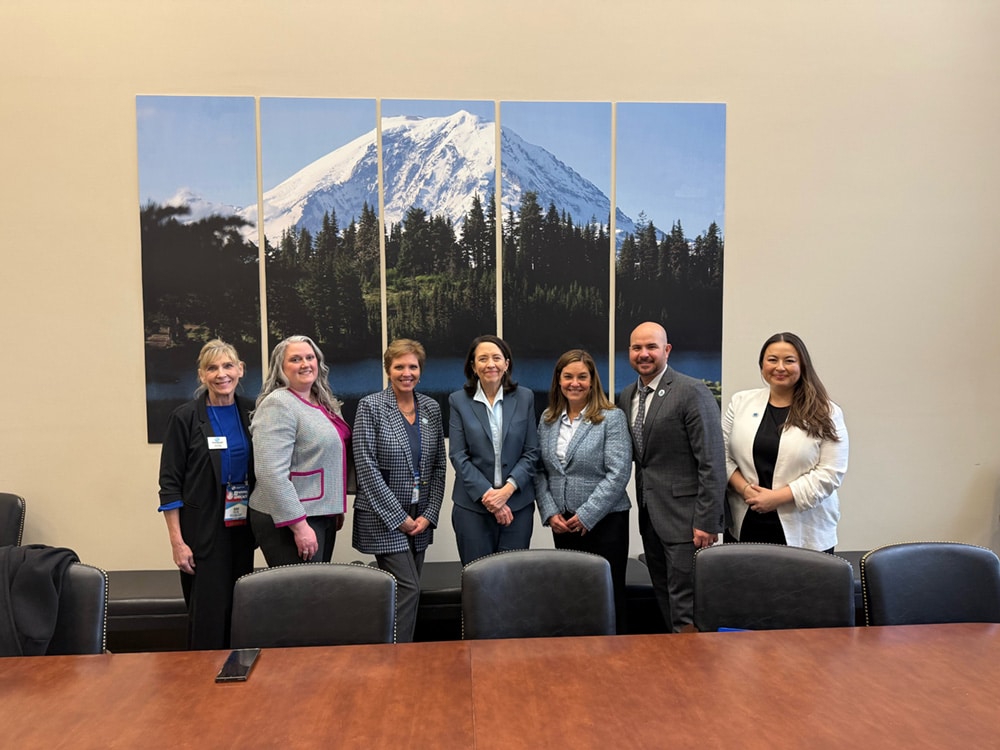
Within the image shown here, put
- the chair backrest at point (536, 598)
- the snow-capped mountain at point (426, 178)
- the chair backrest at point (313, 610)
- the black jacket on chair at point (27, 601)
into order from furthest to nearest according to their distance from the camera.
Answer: the snow-capped mountain at point (426, 178) < the chair backrest at point (536, 598) < the chair backrest at point (313, 610) < the black jacket on chair at point (27, 601)

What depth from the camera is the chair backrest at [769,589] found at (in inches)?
94.0

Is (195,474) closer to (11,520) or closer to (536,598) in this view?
(536,598)

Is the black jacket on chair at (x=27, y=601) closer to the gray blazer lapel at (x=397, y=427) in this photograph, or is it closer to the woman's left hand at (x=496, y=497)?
the gray blazer lapel at (x=397, y=427)

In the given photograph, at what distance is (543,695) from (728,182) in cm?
376

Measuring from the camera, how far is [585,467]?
3.30 m

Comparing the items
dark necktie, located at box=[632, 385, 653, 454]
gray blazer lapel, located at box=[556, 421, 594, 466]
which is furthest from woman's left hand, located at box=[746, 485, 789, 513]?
gray blazer lapel, located at box=[556, 421, 594, 466]

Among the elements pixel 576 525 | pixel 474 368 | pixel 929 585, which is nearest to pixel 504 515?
pixel 576 525

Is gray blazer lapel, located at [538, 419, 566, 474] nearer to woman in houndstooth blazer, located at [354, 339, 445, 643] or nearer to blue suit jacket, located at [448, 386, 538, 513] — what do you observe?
blue suit jacket, located at [448, 386, 538, 513]

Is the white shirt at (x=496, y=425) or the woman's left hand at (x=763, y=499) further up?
the white shirt at (x=496, y=425)

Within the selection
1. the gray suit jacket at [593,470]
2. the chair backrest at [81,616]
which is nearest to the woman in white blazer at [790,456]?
the gray suit jacket at [593,470]

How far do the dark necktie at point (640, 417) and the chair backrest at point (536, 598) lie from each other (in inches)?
39.3

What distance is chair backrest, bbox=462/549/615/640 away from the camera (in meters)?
2.38

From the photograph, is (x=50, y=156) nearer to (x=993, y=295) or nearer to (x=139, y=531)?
(x=139, y=531)

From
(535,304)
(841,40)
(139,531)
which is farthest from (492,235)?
(139,531)
